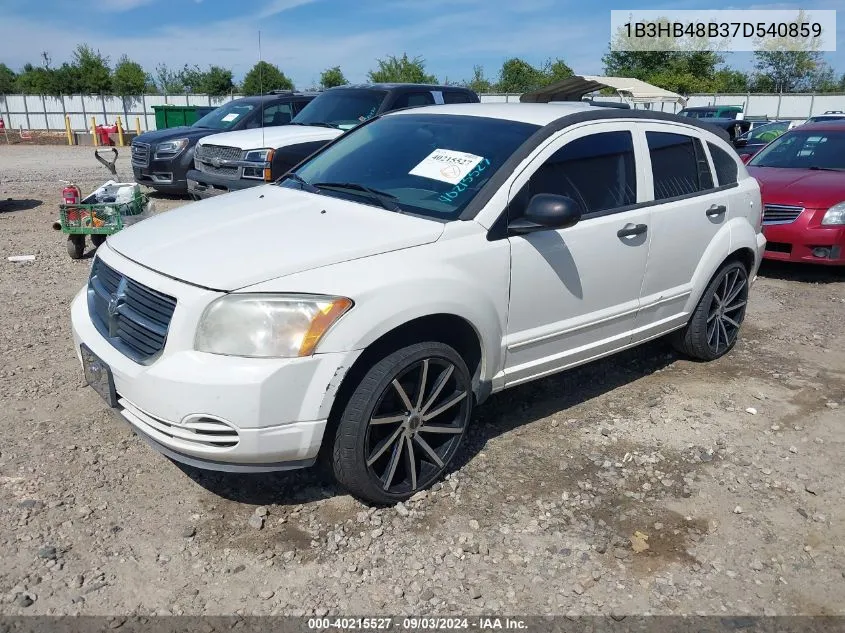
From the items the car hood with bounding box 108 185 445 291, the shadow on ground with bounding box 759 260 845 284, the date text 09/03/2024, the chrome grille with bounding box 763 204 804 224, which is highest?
the car hood with bounding box 108 185 445 291

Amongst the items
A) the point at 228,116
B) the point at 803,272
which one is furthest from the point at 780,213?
the point at 228,116

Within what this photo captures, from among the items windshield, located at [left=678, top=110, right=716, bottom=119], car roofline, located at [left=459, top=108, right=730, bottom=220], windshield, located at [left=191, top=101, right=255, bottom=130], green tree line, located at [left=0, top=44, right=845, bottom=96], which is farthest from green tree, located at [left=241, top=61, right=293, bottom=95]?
car roofline, located at [left=459, top=108, right=730, bottom=220]

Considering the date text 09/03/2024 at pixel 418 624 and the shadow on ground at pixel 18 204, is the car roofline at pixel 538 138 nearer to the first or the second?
the date text 09/03/2024 at pixel 418 624

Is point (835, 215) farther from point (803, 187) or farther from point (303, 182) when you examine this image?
point (303, 182)

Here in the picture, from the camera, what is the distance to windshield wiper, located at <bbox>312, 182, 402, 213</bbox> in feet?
11.8

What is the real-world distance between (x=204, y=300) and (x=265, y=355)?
1.09 feet

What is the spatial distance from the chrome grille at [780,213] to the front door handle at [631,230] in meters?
4.40

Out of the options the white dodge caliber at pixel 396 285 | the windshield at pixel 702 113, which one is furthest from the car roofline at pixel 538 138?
the windshield at pixel 702 113

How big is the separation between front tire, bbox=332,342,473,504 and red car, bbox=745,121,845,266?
5706 millimetres

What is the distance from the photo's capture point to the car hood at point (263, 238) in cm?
293

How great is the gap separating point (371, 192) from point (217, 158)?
250 inches

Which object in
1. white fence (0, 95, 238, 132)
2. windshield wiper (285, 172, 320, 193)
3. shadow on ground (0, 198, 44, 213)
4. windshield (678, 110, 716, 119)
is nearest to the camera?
windshield wiper (285, 172, 320, 193)

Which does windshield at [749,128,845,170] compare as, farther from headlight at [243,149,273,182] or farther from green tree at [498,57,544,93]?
green tree at [498,57,544,93]

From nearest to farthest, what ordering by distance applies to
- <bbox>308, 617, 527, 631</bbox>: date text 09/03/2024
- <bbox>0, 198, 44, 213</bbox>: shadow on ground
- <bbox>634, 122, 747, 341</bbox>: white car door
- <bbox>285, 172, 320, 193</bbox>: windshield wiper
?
1. <bbox>308, 617, 527, 631</bbox>: date text 09/03/2024
2. <bbox>285, 172, 320, 193</bbox>: windshield wiper
3. <bbox>634, 122, 747, 341</bbox>: white car door
4. <bbox>0, 198, 44, 213</bbox>: shadow on ground
